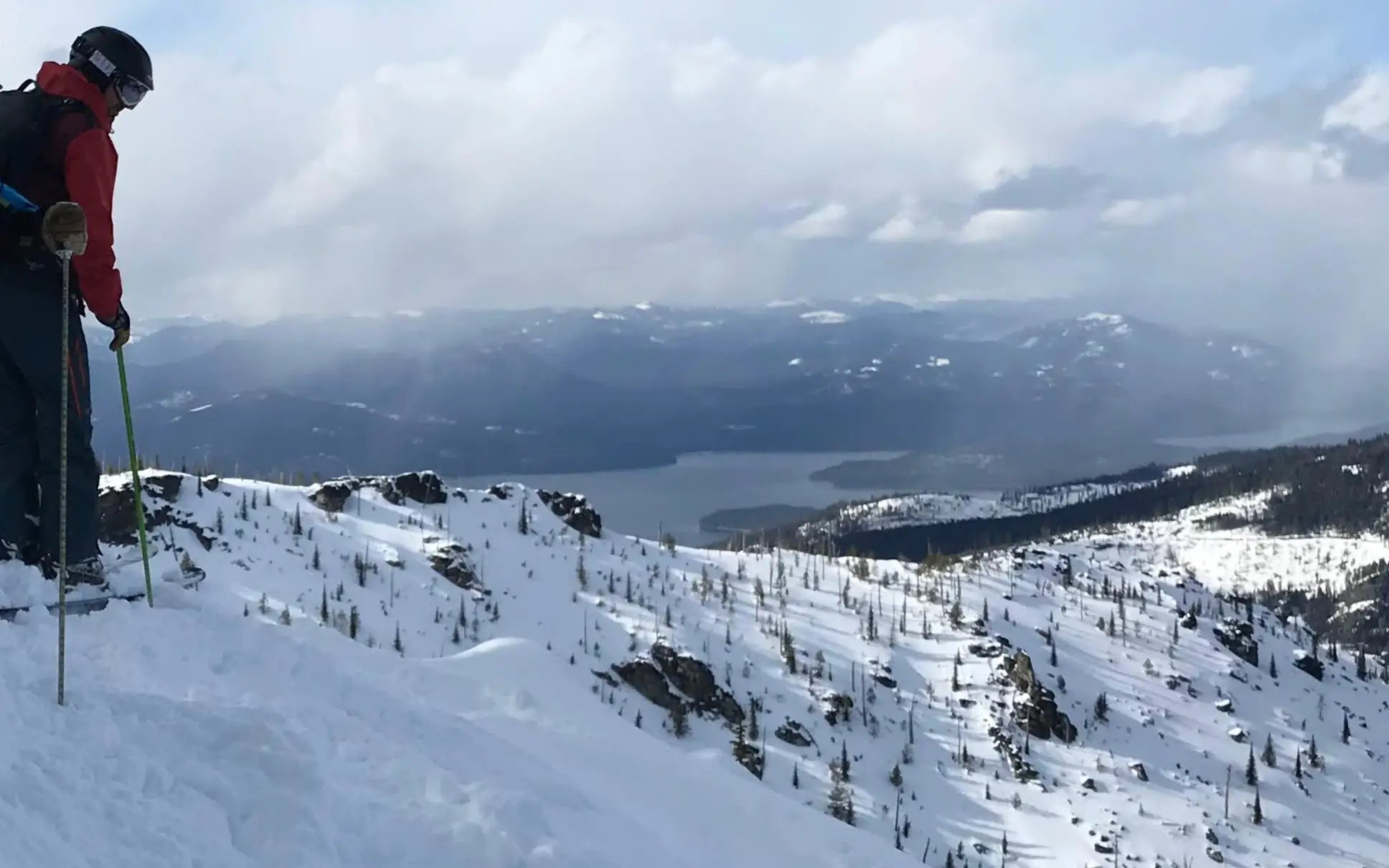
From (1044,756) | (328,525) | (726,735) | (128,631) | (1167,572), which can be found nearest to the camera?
(128,631)

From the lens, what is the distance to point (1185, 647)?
247ft

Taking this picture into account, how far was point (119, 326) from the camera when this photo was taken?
7684mm

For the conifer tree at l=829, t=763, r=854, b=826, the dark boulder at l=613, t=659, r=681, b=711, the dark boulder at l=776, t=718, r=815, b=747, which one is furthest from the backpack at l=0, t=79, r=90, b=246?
the dark boulder at l=776, t=718, r=815, b=747

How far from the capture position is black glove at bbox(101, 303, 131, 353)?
7.50 meters

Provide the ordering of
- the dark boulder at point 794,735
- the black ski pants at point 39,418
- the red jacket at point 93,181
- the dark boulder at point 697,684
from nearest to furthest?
the red jacket at point 93,181, the black ski pants at point 39,418, the dark boulder at point 697,684, the dark boulder at point 794,735

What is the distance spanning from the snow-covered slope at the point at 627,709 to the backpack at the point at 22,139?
2793 millimetres

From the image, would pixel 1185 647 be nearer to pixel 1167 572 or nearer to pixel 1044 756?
pixel 1044 756

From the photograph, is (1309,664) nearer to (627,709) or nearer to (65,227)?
(627,709)

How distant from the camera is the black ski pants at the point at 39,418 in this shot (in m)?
7.05

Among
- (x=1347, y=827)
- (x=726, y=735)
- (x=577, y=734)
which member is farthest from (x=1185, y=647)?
(x=577, y=734)

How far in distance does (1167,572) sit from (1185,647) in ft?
161

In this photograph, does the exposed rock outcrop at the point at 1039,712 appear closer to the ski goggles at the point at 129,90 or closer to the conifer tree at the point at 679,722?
the conifer tree at the point at 679,722

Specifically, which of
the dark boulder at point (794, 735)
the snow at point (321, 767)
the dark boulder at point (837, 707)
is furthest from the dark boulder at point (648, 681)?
the snow at point (321, 767)

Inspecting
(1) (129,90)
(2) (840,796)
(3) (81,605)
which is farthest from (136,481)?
(2) (840,796)
